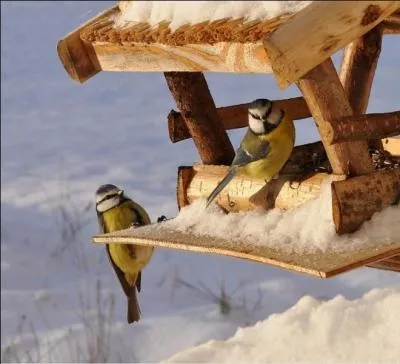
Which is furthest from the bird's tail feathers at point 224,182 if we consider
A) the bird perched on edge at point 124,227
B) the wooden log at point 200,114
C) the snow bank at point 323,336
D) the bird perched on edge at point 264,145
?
the bird perched on edge at point 124,227

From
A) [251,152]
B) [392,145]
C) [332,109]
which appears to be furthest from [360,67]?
[332,109]

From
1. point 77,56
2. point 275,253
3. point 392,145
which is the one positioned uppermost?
point 77,56

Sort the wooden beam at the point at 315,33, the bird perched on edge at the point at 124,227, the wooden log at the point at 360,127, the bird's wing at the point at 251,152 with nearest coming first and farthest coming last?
the wooden beam at the point at 315,33
the wooden log at the point at 360,127
the bird's wing at the point at 251,152
the bird perched on edge at the point at 124,227

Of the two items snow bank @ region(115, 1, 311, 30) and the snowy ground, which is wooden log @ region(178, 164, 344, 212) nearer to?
snow bank @ region(115, 1, 311, 30)

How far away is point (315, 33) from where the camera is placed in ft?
7.73

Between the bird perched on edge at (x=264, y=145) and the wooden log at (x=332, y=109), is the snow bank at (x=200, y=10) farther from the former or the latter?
the bird perched on edge at (x=264, y=145)

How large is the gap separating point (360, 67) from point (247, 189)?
0.64 m

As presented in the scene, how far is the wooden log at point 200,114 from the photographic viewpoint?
3.33 m

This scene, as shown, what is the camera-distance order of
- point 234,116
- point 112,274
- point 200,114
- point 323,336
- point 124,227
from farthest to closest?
point 112,274 → point 124,227 → point 323,336 → point 234,116 → point 200,114

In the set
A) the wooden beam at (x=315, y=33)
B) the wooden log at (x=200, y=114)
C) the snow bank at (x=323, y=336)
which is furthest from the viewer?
the snow bank at (x=323, y=336)

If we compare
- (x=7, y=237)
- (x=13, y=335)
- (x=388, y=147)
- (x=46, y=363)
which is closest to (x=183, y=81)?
(x=388, y=147)

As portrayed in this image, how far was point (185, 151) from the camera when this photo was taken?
7430 mm

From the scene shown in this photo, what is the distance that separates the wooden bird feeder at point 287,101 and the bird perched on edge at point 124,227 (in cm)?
88

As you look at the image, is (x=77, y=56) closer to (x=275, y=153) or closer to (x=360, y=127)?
(x=275, y=153)
